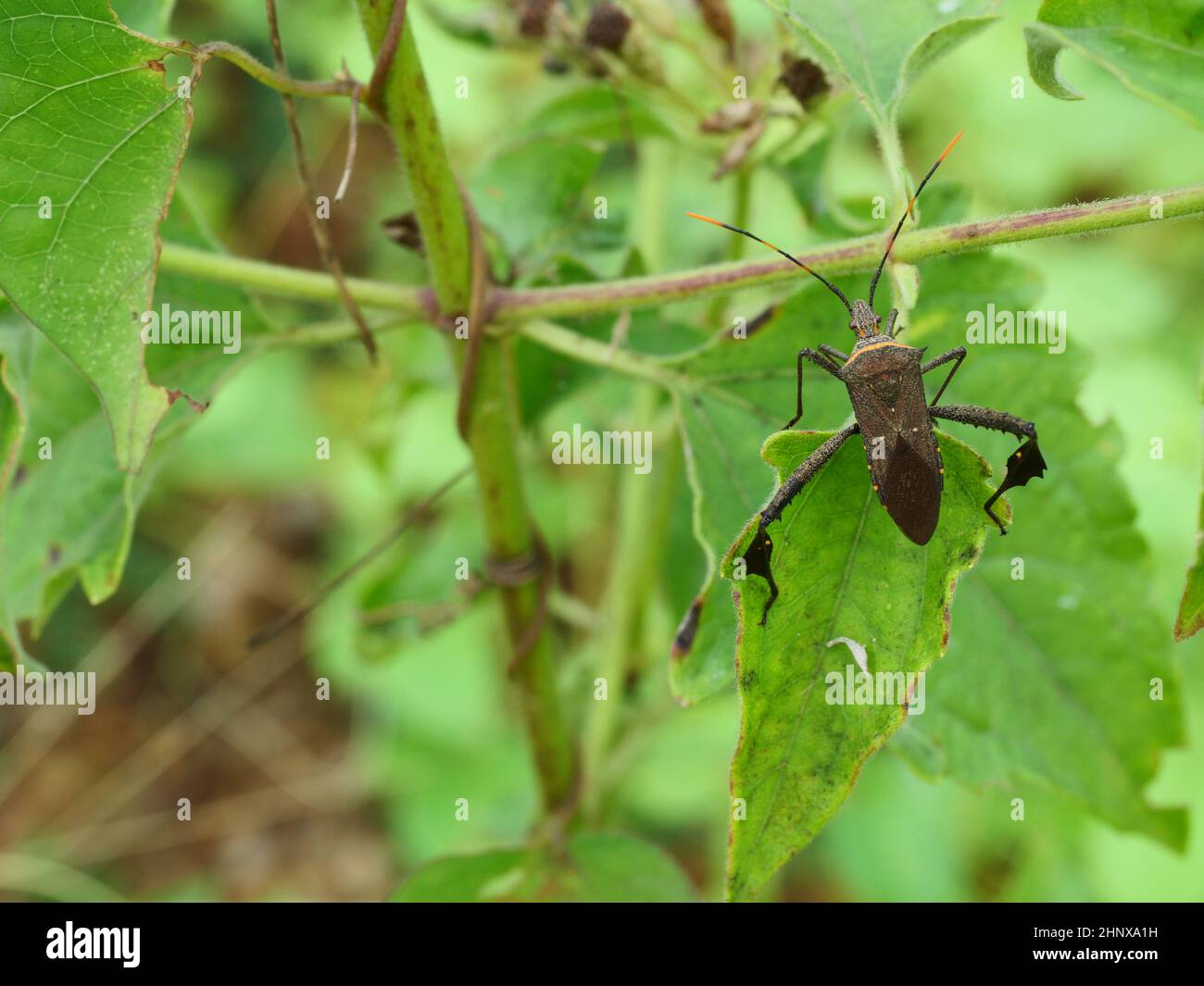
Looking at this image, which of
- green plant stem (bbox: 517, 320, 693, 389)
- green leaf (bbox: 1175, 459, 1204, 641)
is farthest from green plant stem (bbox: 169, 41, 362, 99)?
green leaf (bbox: 1175, 459, 1204, 641)

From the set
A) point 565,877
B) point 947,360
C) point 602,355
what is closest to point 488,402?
point 602,355

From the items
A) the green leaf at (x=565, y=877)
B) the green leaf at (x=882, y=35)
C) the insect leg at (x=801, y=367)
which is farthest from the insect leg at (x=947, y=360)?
the green leaf at (x=565, y=877)

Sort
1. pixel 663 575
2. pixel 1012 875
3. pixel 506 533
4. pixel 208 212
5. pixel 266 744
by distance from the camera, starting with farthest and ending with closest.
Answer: pixel 208 212 → pixel 266 744 → pixel 1012 875 → pixel 663 575 → pixel 506 533

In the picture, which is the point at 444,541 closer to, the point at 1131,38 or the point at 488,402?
the point at 488,402

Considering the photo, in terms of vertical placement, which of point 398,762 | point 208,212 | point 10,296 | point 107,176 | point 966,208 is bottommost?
point 398,762

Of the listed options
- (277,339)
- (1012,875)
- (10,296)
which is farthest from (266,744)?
(10,296)

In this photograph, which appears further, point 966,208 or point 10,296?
point 966,208

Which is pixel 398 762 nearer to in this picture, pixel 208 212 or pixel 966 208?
pixel 208 212
